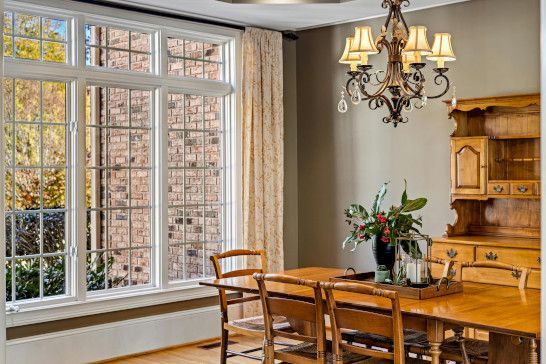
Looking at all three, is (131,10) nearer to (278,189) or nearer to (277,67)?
(277,67)

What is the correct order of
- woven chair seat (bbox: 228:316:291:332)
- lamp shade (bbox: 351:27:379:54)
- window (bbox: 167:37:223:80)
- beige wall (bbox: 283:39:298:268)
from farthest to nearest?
beige wall (bbox: 283:39:298:268) < window (bbox: 167:37:223:80) < woven chair seat (bbox: 228:316:291:332) < lamp shade (bbox: 351:27:379:54)

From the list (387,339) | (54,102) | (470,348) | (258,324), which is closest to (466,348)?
(470,348)

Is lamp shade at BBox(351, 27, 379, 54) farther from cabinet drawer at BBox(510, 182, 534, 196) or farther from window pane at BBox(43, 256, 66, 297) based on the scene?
window pane at BBox(43, 256, 66, 297)

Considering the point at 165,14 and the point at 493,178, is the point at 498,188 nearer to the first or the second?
the point at 493,178

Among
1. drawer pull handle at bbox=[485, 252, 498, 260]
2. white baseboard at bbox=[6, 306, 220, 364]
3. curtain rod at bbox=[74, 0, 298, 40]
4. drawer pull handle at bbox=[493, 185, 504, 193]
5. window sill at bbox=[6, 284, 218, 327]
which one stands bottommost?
white baseboard at bbox=[6, 306, 220, 364]

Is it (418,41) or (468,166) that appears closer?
(418,41)

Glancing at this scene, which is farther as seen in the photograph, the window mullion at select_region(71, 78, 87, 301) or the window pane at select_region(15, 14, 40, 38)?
the window mullion at select_region(71, 78, 87, 301)

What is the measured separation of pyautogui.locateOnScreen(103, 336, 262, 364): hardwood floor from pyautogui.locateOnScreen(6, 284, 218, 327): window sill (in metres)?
0.39

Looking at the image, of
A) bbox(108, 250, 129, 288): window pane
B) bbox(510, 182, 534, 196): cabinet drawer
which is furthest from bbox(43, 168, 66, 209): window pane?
bbox(510, 182, 534, 196): cabinet drawer

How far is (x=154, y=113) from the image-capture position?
21.0ft

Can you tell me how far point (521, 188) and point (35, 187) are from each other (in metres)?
3.51

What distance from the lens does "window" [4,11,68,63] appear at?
5523 millimetres

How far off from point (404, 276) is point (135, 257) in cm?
272

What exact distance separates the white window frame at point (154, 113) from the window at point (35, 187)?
0.29ft
